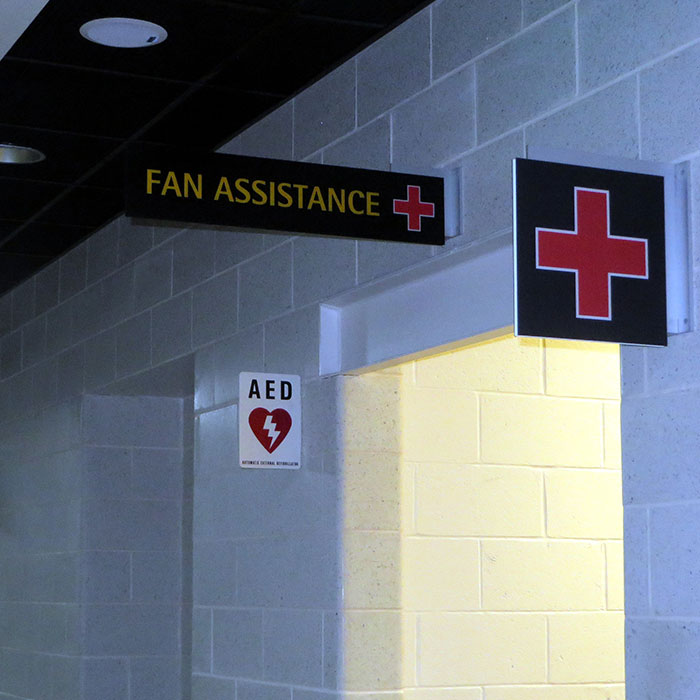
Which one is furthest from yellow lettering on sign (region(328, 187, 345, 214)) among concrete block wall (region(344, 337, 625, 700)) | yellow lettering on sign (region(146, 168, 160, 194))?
concrete block wall (region(344, 337, 625, 700))

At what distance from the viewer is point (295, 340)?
167 inches

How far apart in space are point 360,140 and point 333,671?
1587mm

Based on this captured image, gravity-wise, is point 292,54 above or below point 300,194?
above

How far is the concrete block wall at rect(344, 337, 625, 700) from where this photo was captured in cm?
389

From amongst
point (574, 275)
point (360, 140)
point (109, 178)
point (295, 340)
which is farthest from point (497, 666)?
point (109, 178)

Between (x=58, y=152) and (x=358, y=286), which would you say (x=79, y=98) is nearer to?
(x=58, y=152)

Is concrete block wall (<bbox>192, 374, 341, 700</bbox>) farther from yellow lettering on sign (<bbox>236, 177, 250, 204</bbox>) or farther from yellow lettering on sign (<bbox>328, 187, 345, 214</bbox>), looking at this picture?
yellow lettering on sign (<bbox>236, 177, 250, 204</bbox>)

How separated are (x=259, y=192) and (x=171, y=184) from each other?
22 centimetres

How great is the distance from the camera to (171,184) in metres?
2.96

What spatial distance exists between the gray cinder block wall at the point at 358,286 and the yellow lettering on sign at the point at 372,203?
29 centimetres

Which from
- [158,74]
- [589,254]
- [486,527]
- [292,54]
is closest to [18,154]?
[158,74]

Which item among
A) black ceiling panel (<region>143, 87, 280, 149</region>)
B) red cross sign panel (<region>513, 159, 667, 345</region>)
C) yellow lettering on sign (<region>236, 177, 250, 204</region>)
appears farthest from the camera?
black ceiling panel (<region>143, 87, 280, 149</region>)

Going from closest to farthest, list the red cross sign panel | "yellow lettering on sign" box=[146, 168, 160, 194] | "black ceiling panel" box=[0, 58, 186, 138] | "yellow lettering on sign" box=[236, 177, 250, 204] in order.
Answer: the red cross sign panel, "yellow lettering on sign" box=[146, 168, 160, 194], "yellow lettering on sign" box=[236, 177, 250, 204], "black ceiling panel" box=[0, 58, 186, 138]

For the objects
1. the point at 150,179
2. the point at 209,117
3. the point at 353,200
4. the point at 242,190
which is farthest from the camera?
the point at 209,117
